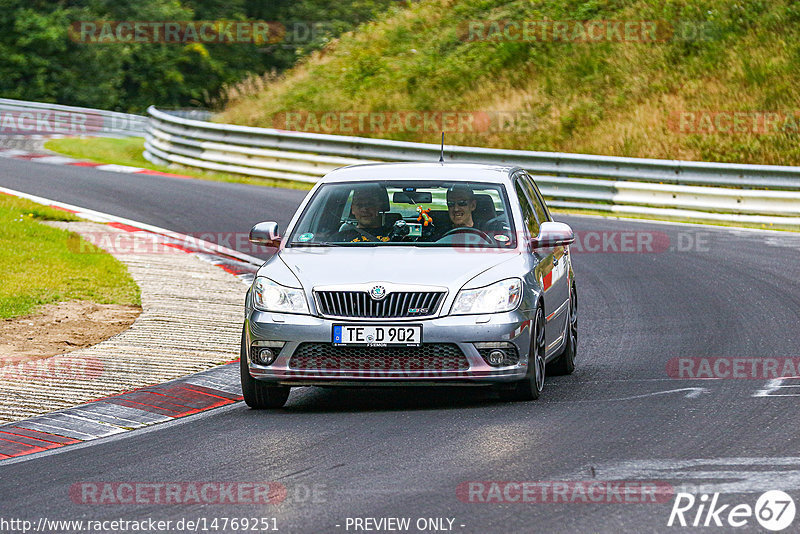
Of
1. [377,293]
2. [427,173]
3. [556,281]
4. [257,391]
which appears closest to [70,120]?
[427,173]

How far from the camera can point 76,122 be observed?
123ft

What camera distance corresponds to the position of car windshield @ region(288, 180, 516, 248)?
9.39 metres

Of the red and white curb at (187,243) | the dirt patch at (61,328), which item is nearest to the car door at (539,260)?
the dirt patch at (61,328)

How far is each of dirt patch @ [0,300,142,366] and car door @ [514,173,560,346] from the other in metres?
4.03

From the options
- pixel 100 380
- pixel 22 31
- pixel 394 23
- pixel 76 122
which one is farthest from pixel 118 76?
pixel 100 380

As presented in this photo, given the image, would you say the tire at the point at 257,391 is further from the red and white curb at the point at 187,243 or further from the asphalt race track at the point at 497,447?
the red and white curb at the point at 187,243

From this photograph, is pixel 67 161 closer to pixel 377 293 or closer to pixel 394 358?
pixel 377 293

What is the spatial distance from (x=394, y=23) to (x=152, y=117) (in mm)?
9195

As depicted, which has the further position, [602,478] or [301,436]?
[301,436]

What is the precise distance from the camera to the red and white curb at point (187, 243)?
16.0 meters

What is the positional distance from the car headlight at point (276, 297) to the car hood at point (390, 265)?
87mm

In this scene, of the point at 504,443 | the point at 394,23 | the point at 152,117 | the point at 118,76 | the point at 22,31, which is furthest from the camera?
the point at 118,76

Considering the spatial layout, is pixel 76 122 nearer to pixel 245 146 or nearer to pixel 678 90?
pixel 245 146

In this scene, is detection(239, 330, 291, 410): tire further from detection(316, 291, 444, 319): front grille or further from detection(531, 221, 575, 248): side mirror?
detection(531, 221, 575, 248): side mirror
